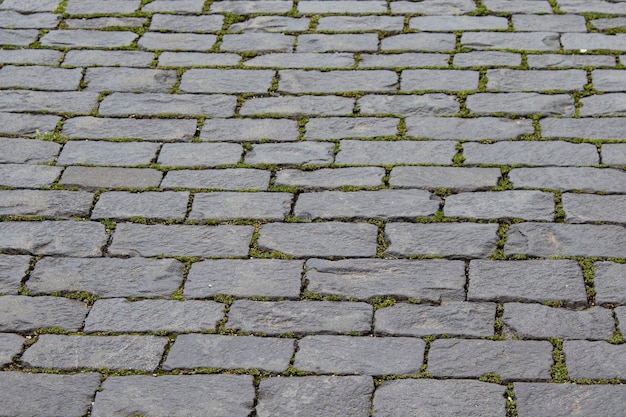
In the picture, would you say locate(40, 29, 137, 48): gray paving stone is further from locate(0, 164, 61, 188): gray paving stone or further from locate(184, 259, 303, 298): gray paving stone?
locate(184, 259, 303, 298): gray paving stone

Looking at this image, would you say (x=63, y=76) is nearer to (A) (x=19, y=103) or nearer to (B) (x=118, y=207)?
(A) (x=19, y=103)

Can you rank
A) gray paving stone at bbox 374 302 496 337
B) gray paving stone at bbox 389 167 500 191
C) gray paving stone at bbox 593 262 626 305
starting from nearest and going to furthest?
gray paving stone at bbox 374 302 496 337, gray paving stone at bbox 593 262 626 305, gray paving stone at bbox 389 167 500 191

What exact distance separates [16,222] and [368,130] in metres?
1.77

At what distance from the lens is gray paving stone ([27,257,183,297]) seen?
4195 mm

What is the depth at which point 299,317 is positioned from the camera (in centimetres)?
402

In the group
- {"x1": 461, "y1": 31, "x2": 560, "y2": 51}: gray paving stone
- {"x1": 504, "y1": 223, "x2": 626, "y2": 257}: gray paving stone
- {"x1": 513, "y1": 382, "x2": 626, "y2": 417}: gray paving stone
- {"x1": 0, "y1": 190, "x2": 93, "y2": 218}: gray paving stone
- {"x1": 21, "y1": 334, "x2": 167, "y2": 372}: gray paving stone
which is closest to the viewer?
{"x1": 513, "y1": 382, "x2": 626, "y2": 417}: gray paving stone

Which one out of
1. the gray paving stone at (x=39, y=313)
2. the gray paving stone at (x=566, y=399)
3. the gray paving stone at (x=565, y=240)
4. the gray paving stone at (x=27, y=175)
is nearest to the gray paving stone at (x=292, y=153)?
A: the gray paving stone at (x=27, y=175)

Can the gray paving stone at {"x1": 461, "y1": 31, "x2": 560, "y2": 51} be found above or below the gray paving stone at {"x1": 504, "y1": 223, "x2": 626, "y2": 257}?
below

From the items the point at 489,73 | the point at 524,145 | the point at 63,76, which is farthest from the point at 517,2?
the point at 63,76

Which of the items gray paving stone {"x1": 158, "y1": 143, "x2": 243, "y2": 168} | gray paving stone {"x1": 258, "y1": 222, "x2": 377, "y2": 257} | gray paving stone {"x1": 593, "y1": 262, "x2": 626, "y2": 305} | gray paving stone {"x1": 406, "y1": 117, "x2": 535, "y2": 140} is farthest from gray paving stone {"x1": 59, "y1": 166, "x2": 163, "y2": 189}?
gray paving stone {"x1": 593, "y1": 262, "x2": 626, "y2": 305}

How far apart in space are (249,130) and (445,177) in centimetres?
106

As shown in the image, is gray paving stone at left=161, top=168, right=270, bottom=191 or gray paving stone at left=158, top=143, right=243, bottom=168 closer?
gray paving stone at left=161, top=168, right=270, bottom=191

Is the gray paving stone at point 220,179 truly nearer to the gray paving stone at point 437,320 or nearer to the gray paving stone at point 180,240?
the gray paving stone at point 180,240

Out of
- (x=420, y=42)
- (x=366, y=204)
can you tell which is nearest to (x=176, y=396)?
(x=366, y=204)
